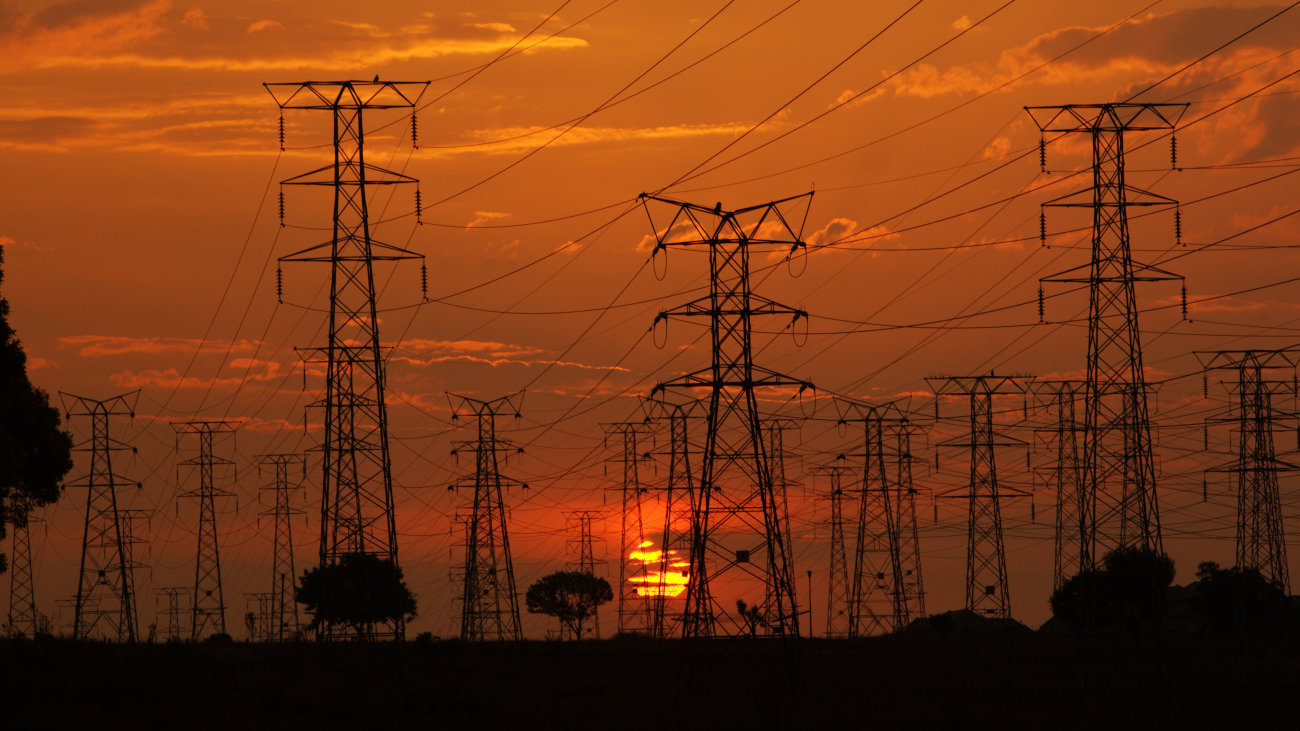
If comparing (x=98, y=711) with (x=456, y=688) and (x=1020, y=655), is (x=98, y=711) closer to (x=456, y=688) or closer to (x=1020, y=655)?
(x=456, y=688)

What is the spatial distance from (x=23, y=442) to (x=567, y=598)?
130054 mm

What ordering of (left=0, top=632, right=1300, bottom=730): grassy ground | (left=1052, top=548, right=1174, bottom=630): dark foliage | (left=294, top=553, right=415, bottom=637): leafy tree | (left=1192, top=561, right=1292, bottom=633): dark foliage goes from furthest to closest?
(left=1192, top=561, right=1292, bottom=633): dark foliage < (left=294, top=553, right=415, bottom=637): leafy tree < (left=1052, top=548, right=1174, bottom=630): dark foliage < (left=0, top=632, right=1300, bottom=730): grassy ground

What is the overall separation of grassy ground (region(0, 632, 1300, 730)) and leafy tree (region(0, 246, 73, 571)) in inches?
194

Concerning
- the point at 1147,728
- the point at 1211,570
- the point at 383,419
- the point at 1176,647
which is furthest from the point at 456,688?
the point at 1211,570

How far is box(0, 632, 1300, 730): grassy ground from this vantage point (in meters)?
39.6

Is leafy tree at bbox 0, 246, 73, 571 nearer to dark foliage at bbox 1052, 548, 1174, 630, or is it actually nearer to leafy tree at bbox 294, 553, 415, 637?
leafy tree at bbox 294, 553, 415, 637

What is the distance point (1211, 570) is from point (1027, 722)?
7708cm

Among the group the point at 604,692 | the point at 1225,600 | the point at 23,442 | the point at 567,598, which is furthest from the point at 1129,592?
the point at 567,598

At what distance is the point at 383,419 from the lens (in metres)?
48.5

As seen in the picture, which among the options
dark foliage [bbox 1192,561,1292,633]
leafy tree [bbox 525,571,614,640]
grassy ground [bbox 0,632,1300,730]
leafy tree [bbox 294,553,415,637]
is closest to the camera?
grassy ground [bbox 0,632,1300,730]

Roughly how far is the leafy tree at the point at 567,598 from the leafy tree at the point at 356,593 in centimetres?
4404

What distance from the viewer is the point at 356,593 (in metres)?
52.8

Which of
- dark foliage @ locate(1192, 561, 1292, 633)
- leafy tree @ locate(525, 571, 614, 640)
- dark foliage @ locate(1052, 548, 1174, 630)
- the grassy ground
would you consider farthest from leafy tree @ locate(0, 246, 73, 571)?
leafy tree @ locate(525, 571, 614, 640)

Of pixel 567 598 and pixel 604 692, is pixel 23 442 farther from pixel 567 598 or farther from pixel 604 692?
pixel 567 598
